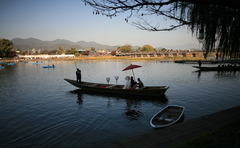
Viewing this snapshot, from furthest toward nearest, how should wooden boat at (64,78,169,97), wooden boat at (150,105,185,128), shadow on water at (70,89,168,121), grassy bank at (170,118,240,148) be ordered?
1. wooden boat at (64,78,169,97)
2. shadow on water at (70,89,168,121)
3. wooden boat at (150,105,185,128)
4. grassy bank at (170,118,240,148)

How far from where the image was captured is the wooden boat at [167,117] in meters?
8.13

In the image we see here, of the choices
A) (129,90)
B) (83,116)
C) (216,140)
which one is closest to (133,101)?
(129,90)

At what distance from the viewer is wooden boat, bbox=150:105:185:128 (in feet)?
26.7

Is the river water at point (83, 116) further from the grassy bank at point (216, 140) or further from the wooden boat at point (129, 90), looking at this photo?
the grassy bank at point (216, 140)

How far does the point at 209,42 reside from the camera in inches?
242

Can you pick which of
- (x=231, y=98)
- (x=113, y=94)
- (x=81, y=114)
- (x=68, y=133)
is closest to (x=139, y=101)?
(x=113, y=94)

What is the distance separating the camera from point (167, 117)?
29.3 ft

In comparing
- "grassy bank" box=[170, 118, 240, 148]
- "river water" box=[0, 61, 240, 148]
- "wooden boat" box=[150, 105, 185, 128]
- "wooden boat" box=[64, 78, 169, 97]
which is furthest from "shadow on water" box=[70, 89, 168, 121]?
"grassy bank" box=[170, 118, 240, 148]

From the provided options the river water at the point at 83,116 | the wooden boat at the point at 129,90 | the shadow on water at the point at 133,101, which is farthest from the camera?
the wooden boat at the point at 129,90

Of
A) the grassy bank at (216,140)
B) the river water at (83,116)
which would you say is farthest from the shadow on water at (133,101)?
the grassy bank at (216,140)

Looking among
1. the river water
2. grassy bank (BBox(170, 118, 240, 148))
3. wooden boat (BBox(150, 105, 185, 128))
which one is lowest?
the river water

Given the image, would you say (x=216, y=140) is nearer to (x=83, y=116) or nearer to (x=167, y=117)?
(x=167, y=117)

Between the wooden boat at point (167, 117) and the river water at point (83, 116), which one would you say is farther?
the river water at point (83, 116)

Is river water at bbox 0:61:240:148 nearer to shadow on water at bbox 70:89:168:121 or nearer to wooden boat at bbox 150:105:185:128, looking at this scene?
shadow on water at bbox 70:89:168:121
